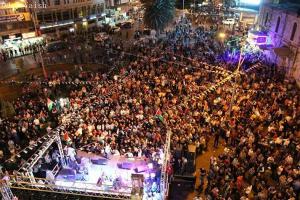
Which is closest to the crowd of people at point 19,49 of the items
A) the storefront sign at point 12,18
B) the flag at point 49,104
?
the storefront sign at point 12,18

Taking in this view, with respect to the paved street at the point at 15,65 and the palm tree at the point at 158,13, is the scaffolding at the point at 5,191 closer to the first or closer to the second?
the paved street at the point at 15,65

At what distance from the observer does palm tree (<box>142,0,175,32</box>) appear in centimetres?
4031

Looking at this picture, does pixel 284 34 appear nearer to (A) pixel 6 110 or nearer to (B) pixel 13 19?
(A) pixel 6 110

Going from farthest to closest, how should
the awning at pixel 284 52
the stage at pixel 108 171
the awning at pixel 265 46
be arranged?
the awning at pixel 265 46, the awning at pixel 284 52, the stage at pixel 108 171

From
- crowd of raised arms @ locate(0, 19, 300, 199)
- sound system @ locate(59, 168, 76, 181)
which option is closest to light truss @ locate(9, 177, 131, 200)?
sound system @ locate(59, 168, 76, 181)

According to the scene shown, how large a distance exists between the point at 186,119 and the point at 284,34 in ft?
51.9

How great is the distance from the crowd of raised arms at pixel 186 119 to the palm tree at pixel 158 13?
1650 centimetres

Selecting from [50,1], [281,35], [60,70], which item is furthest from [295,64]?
[50,1]

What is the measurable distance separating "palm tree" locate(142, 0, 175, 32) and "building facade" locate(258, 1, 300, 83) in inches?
525

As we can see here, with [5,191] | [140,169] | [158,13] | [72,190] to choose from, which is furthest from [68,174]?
[158,13]

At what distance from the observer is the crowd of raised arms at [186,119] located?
14367mm

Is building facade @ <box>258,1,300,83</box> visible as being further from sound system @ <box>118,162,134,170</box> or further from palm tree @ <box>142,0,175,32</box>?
sound system @ <box>118,162,134,170</box>

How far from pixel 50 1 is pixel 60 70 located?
58.3ft

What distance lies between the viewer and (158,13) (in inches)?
1594
